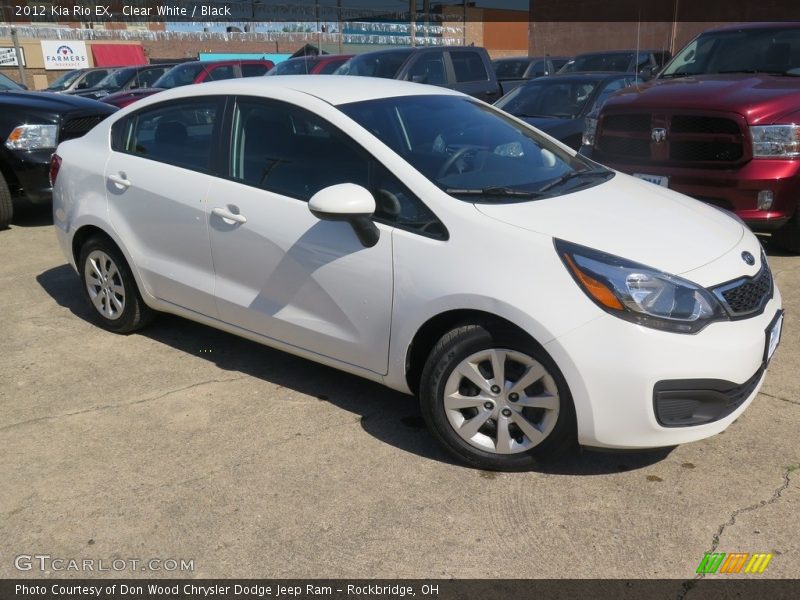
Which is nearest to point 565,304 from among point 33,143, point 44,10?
point 33,143

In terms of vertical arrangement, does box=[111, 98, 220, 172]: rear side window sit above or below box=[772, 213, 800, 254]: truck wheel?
above

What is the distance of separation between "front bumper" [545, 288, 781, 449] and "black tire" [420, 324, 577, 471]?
92mm

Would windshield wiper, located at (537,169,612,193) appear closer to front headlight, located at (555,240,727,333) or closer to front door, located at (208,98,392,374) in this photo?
front headlight, located at (555,240,727,333)

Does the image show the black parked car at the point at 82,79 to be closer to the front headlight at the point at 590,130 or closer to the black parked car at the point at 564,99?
the black parked car at the point at 564,99

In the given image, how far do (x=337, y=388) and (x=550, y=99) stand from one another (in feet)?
19.3

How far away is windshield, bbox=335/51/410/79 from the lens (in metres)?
11.2

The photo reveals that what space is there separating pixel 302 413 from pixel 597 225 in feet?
5.60

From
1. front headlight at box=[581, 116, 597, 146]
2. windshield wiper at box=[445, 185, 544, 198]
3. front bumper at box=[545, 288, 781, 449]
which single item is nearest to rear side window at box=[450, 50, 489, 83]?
front headlight at box=[581, 116, 597, 146]

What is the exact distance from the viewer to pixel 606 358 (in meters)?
2.92

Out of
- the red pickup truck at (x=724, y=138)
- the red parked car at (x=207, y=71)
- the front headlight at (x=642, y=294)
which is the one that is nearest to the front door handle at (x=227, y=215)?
the front headlight at (x=642, y=294)

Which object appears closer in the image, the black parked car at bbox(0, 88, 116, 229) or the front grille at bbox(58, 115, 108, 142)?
the black parked car at bbox(0, 88, 116, 229)

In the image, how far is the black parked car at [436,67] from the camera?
440 inches

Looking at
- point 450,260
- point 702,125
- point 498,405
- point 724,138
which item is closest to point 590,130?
point 702,125

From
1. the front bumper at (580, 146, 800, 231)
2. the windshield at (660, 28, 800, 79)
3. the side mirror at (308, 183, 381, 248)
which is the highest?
the windshield at (660, 28, 800, 79)
